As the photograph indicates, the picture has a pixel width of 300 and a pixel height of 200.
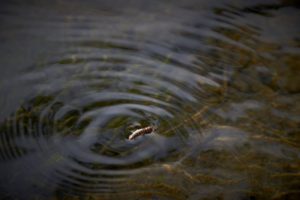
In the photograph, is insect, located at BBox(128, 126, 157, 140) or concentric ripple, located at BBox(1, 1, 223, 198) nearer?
concentric ripple, located at BBox(1, 1, 223, 198)

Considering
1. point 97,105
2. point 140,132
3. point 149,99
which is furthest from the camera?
point 149,99

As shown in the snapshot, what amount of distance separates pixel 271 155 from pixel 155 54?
199cm

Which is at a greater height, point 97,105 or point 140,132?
point 97,105

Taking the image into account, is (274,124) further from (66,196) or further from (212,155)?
(66,196)

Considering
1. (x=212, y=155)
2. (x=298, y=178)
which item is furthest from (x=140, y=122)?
(x=298, y=178)

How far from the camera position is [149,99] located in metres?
4.29

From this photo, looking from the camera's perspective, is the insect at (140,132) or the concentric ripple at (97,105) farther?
the insect at (140,132)

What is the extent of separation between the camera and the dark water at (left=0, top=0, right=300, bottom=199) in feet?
12.0

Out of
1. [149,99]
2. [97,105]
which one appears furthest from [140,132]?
[97,105]

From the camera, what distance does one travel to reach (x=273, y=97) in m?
4.43

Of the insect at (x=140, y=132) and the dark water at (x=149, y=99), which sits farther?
the insect at (x=140, y=132)

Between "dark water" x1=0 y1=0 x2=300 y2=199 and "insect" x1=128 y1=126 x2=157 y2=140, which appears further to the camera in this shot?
"insect" x1=128 y1=126 x2=157 y2=140

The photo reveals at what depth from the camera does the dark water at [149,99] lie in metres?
3.66

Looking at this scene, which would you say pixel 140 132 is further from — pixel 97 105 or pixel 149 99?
pixel 97 105
